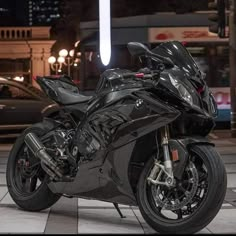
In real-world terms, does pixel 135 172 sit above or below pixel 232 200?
above

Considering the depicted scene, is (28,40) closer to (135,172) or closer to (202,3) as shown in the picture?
(202,3)

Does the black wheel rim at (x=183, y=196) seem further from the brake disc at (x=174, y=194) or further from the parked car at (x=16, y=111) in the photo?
the parked car at (x=16, y=111)

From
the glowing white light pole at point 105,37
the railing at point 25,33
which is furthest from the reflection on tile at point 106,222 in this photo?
the railing at point 25,33

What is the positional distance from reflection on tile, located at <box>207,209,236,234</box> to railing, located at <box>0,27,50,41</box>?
2923cm

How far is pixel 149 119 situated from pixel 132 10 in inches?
1314

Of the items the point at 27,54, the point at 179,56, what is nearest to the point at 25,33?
the point at 27,54

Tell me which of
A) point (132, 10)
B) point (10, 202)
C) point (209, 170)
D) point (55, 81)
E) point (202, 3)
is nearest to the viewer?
point (209, 170)

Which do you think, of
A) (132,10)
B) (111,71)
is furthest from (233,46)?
(132,10)

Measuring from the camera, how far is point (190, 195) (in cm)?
530

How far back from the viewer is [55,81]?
6.79 m

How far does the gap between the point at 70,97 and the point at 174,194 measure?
171 cm

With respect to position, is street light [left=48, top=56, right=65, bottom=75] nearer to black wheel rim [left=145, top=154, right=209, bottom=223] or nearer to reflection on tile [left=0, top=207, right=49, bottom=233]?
reflection on tile [left=0, top=207, right=49, bottom=233]

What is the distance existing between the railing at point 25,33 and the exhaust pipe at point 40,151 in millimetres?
28809

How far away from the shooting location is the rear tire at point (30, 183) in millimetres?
6559
